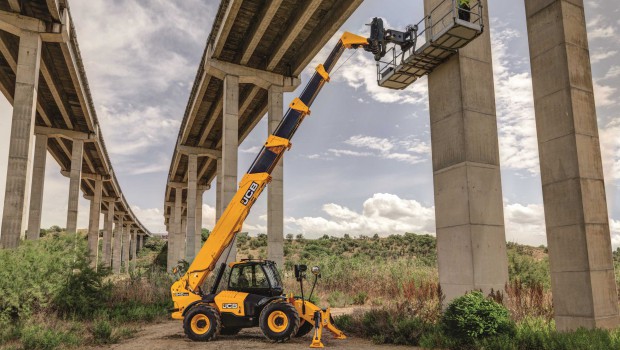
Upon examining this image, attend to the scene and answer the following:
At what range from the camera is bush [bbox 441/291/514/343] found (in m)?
8.84

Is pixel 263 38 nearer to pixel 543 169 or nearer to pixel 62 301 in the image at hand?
pixel 62 301

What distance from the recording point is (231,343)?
10.7 metres

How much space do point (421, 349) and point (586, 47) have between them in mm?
7812

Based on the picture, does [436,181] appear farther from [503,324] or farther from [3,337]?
[3,337]

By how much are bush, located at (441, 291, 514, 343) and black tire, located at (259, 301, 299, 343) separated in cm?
347

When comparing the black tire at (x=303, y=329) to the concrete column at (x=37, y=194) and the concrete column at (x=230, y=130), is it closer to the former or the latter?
the concrete column at (x=230, y=130)

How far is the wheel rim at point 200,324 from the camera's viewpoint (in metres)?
11.2

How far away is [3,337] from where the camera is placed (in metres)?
11.1

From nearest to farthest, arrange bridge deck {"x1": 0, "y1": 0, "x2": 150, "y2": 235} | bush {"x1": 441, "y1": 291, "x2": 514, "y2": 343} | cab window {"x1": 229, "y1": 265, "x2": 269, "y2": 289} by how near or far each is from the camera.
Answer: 1. bush {"x1": 441, "y1": 291, "x2": 514, "y2": 343}
2. cab window {"x1": 229, "y1": 265, "x2": 269, "y2": 289}
3. bridge deck {"x1": 0, "y1": 0, "x2": 150, "y2": 235}

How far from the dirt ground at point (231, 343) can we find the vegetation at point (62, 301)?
2.69 feet

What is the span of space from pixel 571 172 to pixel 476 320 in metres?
3.89

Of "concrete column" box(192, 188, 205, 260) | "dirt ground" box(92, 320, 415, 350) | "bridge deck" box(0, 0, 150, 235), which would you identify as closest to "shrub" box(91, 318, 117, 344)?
"dirt ground" box(92, 320, 415, 350)

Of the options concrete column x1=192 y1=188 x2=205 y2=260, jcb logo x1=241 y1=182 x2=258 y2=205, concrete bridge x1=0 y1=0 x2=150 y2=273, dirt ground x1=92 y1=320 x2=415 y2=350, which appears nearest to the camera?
dirt ground x1=92 y1=320 x2=415 y2=350

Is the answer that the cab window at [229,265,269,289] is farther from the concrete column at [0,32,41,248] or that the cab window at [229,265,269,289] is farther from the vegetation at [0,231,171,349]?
the concrete column at [0,32,41,248]
